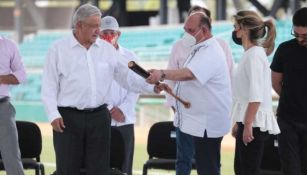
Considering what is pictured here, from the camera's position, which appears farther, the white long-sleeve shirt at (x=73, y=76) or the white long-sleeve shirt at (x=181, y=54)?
the white long-sleeve shirt at (x=181, y=54)

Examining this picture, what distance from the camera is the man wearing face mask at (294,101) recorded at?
219 inches

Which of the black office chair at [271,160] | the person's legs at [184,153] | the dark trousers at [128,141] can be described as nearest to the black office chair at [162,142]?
the dark trousers at [128,141]

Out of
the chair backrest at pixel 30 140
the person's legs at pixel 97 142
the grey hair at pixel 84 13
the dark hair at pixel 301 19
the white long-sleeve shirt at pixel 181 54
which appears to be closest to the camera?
the grey hair at pixel 84 13

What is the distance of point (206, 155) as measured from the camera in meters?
5.50

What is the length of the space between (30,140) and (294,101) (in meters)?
2.38

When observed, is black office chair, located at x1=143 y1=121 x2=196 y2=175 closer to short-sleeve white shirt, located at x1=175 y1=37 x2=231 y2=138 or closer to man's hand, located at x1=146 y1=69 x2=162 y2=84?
short-sleeve white shirt, located at x1=175 y1=37 x2=231 y2=138

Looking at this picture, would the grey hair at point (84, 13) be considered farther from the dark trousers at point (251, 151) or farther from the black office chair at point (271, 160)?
the black office chair at point (271, 160)

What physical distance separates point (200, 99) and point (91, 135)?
82 cm

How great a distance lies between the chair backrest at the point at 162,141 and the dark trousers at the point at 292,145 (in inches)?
57.1

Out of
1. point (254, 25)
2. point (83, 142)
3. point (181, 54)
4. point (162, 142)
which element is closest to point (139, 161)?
point (162, 142)

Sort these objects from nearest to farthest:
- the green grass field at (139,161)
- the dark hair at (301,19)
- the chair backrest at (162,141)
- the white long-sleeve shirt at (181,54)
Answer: the dark hair at (301,19), the white long-sleeve shirt at (181,54), the chair backrest at (162,141), the green grass field at (139,161)

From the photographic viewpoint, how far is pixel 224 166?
34.8 ft

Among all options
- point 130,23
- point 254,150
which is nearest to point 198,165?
point 254,150

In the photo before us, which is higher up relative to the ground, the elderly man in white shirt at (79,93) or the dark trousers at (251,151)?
the elderly man in white shirt at (79,93)
